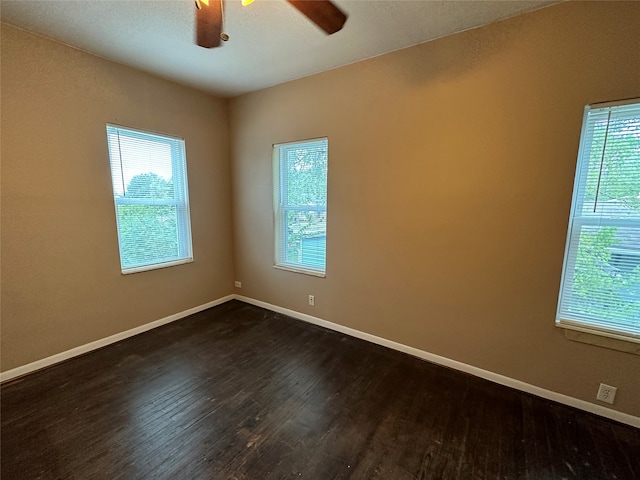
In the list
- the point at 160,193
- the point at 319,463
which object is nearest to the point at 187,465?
the point at 319,463

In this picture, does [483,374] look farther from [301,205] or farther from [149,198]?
[149,198]

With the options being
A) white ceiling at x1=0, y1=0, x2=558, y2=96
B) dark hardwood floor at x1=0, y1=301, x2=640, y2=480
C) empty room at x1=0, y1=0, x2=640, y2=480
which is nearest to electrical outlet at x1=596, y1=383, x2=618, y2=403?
empty room at x1=0, y1=0, x2=640, y2=480

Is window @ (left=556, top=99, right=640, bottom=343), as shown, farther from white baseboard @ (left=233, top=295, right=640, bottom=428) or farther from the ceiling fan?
the ceiling fan

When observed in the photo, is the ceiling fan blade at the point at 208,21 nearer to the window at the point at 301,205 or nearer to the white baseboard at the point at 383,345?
the window at the point at 301,205

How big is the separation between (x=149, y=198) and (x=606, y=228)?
12.7 feet

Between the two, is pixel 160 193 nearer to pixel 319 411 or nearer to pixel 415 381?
pixel 319 411

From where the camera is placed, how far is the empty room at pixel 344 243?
5.25 feet

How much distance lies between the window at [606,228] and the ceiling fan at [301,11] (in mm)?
1677

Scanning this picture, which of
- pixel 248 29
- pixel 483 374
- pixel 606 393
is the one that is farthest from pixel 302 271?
pixel 606 393

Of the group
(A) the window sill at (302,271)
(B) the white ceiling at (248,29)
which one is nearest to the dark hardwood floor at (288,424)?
(A) the window sill at (302,271)

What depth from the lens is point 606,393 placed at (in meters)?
1.78

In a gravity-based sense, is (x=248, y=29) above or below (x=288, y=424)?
above

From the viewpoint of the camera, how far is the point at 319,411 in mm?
1842

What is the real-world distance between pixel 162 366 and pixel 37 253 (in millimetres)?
1376
